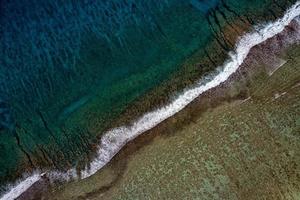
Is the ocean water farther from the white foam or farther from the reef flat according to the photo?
the reef flat

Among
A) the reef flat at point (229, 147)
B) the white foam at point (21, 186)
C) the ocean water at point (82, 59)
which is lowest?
the reef flat at point (229, 147)

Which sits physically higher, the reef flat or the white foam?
the white foam

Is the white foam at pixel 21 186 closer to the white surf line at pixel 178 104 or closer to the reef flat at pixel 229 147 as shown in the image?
the reef flat at pixel 229 147

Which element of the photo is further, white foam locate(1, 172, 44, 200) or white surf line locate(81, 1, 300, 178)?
white surf line locate(81, 1, 300, 178)

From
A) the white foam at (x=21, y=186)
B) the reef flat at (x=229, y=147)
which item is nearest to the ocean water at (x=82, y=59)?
the white foam at (x=21, y=186)

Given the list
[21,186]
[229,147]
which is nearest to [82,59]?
[21,186]

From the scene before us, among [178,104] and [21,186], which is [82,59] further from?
[21,186]

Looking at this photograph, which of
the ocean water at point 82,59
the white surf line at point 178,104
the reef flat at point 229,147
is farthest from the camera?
the ocean water at point 82,59

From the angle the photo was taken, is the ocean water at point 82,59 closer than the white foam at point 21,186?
No

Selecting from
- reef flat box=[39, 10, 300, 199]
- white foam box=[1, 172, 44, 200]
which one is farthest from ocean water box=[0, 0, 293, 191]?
reef flat box=[39, 10, 300, 199]

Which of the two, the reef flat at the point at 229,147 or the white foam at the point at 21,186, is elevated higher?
the white foam at the point at 21,186
